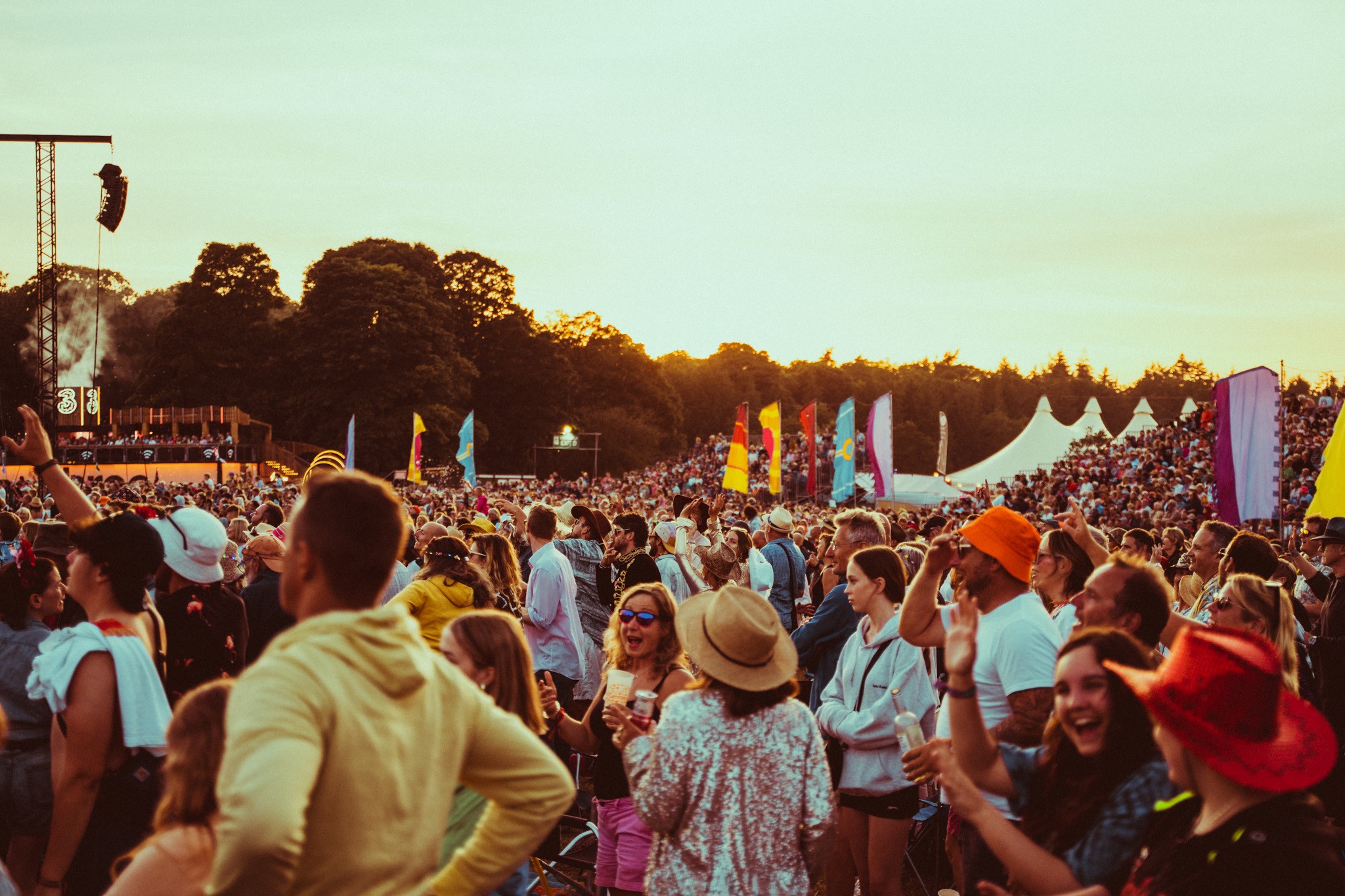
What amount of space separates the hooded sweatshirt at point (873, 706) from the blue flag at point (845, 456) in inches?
516

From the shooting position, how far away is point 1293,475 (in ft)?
60.9

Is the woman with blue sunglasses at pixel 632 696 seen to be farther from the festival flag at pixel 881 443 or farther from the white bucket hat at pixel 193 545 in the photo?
the festival flag at pixel 881 443

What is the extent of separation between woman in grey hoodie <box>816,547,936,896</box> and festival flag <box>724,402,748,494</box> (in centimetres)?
1432

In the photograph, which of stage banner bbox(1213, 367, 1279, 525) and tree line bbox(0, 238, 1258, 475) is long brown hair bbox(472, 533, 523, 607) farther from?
tree line bbox(0, 238, 1258, 475)

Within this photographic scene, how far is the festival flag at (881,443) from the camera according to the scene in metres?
17.1

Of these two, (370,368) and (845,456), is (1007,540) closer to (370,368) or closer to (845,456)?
(845,456)

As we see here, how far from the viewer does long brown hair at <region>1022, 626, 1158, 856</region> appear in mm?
2275

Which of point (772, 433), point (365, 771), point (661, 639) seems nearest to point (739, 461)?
point (772, 433)

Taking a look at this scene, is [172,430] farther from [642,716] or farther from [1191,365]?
[1191,365]

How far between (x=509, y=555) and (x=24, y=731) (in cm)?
285

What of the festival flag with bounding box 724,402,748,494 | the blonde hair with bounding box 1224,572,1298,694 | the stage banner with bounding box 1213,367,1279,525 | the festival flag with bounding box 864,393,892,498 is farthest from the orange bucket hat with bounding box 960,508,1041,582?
the festival flag with bounding box 724,402,748,494

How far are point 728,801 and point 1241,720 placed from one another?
4.16 feet

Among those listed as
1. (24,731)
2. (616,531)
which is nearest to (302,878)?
(24,731)

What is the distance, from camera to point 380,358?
4812 cm
